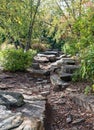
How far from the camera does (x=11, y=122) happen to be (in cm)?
396

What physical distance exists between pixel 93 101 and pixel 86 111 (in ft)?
0.76

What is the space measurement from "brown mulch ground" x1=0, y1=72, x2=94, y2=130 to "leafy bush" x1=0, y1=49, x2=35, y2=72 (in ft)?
1.60

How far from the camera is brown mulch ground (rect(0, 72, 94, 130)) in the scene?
4.76 metres

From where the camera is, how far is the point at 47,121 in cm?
471

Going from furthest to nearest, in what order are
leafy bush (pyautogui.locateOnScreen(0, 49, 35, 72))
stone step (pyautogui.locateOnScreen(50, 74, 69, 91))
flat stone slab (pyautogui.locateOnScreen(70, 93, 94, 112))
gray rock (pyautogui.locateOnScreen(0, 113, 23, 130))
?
leafy bush (pyautogui.locateOnScreen(0, 49, 35, 72))
stone step (pyautogui.locateOnScreen(50, 74, 69, 91))
flat stone slab (pyautogui.locateOnScreen(70, 93, 94, 112))
gray rock (pyautogui.locateOnScreen(0, 113, 23, 130))

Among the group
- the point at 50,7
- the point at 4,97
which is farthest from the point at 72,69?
the point at 50,7

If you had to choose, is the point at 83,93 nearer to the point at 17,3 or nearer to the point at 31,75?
the point at 31,75

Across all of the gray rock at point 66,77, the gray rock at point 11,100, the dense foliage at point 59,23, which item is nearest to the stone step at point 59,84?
the gray rock at point 66,77

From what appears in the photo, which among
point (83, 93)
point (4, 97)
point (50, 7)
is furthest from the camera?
point (50, 7)

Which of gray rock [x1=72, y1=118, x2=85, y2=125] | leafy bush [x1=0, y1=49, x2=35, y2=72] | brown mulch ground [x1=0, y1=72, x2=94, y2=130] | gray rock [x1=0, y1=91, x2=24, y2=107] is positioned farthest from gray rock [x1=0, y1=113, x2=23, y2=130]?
leafy bush [x1=0, y1=49, x2=35, y2=72]

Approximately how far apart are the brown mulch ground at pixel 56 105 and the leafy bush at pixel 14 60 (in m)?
0.49

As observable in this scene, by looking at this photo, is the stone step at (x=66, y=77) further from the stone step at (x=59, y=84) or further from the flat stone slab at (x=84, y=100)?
the flat stone slab at (x=84, y=100)

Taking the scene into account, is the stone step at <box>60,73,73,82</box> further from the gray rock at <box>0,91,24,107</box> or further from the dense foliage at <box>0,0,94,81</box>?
the gray rock at <box>0,91,24,107</box>

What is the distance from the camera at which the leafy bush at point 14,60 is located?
961cm
